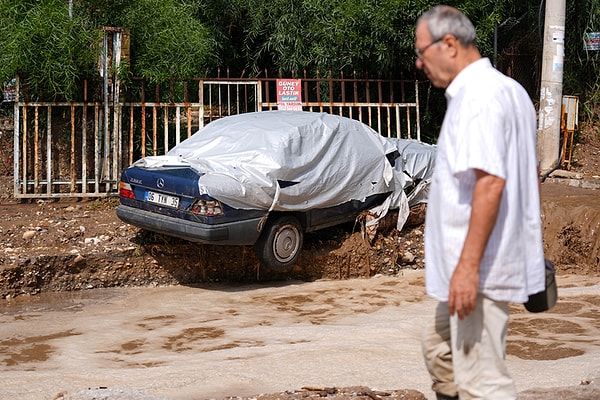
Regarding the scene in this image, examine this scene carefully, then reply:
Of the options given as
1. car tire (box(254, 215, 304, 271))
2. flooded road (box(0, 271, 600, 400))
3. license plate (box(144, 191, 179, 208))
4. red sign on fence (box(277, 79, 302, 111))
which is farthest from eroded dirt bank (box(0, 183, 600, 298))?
red sign on fence (box(277, 79, 302, 111))

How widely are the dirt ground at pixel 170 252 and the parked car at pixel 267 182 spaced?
493 millimetres

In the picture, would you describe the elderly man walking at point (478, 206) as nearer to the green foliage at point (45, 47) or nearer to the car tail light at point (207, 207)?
the car tail light at point (207, 207)

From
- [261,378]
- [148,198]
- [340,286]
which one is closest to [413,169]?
[340,286]

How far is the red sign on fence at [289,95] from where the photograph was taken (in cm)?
1273

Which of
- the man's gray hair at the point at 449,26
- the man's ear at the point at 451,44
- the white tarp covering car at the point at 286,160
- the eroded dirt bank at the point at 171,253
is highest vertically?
the man's gray hair at the point at 449,26

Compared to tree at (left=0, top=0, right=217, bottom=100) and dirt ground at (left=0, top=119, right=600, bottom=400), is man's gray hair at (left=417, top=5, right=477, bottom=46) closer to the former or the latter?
dirt ground at (left=0, top=119, right=600, bottom=400)

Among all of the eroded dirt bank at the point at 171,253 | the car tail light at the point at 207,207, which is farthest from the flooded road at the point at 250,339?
the car tail light at the point at 207,207

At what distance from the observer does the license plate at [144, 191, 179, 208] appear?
8.93 m

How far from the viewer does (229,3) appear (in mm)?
Answer: 16328

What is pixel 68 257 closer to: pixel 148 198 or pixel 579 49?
pixel 148 198

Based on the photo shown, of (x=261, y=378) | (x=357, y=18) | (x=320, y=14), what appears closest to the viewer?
(x=261, y=378)

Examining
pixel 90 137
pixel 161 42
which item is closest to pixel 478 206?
pixel 90 137

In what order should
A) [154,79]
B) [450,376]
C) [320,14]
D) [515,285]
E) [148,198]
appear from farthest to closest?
[320,14], [154,79], [148,198], [450,376], [515,285]

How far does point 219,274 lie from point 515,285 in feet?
22.7
